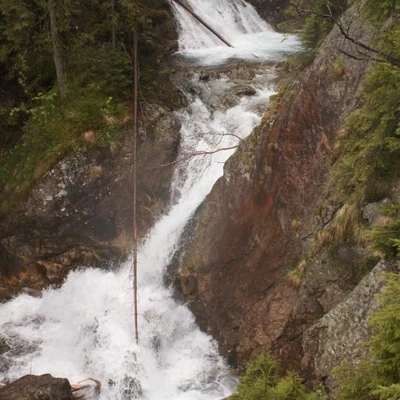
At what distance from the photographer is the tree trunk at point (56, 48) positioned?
1100 cm

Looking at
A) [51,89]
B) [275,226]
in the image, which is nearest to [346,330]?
[275,226]

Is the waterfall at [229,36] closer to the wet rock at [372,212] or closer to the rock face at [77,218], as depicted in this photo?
the rock face at [77,218]

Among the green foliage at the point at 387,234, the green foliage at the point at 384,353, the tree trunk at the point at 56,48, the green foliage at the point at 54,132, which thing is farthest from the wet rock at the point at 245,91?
the green foliage at the point at 384,353

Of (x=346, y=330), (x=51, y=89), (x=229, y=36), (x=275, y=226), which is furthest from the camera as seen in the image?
(x=229, y=36)

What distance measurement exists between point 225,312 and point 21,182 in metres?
7.19

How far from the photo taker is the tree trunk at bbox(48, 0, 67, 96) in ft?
36.1

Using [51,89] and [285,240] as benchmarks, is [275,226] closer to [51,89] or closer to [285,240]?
[285,240]

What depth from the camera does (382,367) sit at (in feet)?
11.2

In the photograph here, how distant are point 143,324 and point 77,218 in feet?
12.5

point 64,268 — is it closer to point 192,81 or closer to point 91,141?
point 91,141

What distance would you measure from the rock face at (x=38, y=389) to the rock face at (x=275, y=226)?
Result: 3447 millimetres

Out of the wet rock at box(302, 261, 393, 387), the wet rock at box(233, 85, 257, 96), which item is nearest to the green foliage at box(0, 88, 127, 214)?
the wet rock at box(233, 85, 257, 96)

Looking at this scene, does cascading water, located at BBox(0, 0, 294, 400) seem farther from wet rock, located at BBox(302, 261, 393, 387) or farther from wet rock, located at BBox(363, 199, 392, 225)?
wet rock, located at BBox(363, 199, 392, 225)

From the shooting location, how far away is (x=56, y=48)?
11.8 m
